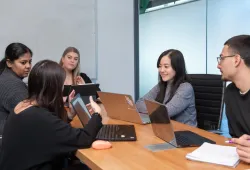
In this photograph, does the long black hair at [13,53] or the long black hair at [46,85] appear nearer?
the long black hair at [46,85]

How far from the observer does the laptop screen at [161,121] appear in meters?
1.46

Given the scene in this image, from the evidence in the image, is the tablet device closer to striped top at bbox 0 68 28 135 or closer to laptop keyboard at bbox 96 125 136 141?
striped top at bbox 0 68 28 135

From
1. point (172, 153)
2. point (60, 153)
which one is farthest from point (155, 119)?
point (60, 153)

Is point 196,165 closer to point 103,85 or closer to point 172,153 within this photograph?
point 172,153

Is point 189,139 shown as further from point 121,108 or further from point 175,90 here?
point 175,90

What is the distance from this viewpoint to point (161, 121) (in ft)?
5.07

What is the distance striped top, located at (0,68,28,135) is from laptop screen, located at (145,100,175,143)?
0.96 meters

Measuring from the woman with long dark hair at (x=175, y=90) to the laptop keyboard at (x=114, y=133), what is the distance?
1.45ft

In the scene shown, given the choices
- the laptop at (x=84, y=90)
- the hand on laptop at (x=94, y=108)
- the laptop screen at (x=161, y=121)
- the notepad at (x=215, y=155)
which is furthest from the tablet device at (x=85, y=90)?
the notepad at (x=215, y=155)

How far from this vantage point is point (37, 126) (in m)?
1.39

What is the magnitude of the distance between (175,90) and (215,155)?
1.06 metres

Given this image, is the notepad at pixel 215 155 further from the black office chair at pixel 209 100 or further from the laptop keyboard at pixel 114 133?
the black office chair at pixel 209 100

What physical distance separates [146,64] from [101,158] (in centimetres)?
325

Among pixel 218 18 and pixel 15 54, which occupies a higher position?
pixel 218 18
